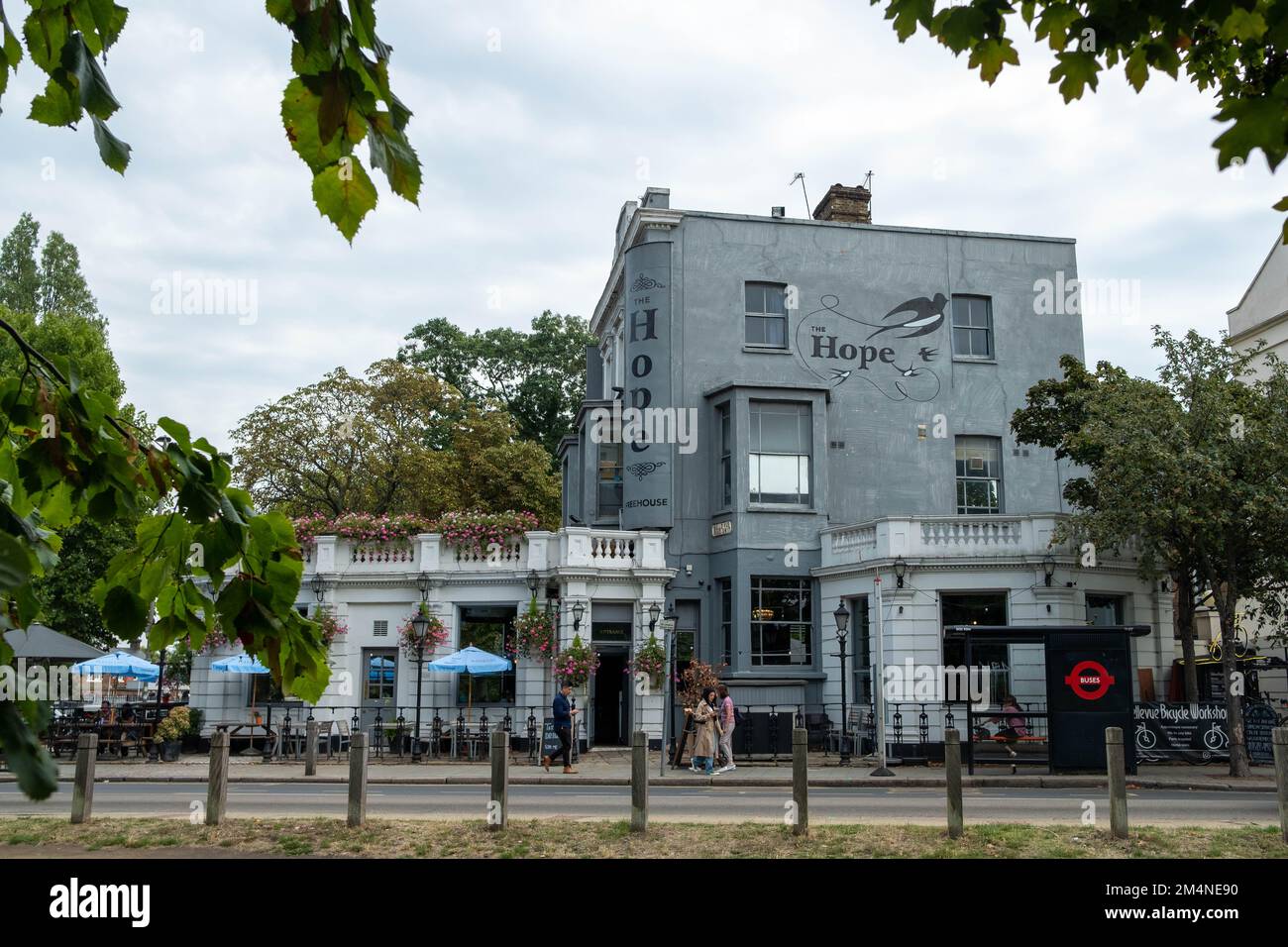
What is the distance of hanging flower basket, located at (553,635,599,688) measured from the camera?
2835 cm

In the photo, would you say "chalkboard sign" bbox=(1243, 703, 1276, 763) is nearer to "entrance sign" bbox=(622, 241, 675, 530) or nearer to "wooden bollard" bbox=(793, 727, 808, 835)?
"entrance sign" bbox=(622, 241, 675, 530)

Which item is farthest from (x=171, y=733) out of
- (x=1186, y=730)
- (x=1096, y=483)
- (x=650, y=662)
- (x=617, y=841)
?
(x=1186, y=730)

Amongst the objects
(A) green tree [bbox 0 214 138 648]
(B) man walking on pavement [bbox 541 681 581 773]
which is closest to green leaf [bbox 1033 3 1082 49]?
(B) man walking on pavement [bbox 541 681 581 773]

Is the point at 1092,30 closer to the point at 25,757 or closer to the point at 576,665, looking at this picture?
the point at 25,757

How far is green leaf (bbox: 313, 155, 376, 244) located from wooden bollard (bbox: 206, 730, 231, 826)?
12.0m

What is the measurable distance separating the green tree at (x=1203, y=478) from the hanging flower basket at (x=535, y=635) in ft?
42.6

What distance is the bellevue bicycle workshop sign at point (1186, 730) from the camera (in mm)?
24906

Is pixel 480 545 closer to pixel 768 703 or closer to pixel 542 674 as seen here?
pixel 542 674

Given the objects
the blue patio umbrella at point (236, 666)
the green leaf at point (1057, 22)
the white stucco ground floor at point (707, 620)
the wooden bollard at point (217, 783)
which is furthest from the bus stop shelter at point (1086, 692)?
the green leaf at point (1057, 22)

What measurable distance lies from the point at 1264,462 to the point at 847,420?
40.2 ft

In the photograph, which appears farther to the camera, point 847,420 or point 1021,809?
point 847,420

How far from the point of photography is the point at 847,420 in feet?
110
